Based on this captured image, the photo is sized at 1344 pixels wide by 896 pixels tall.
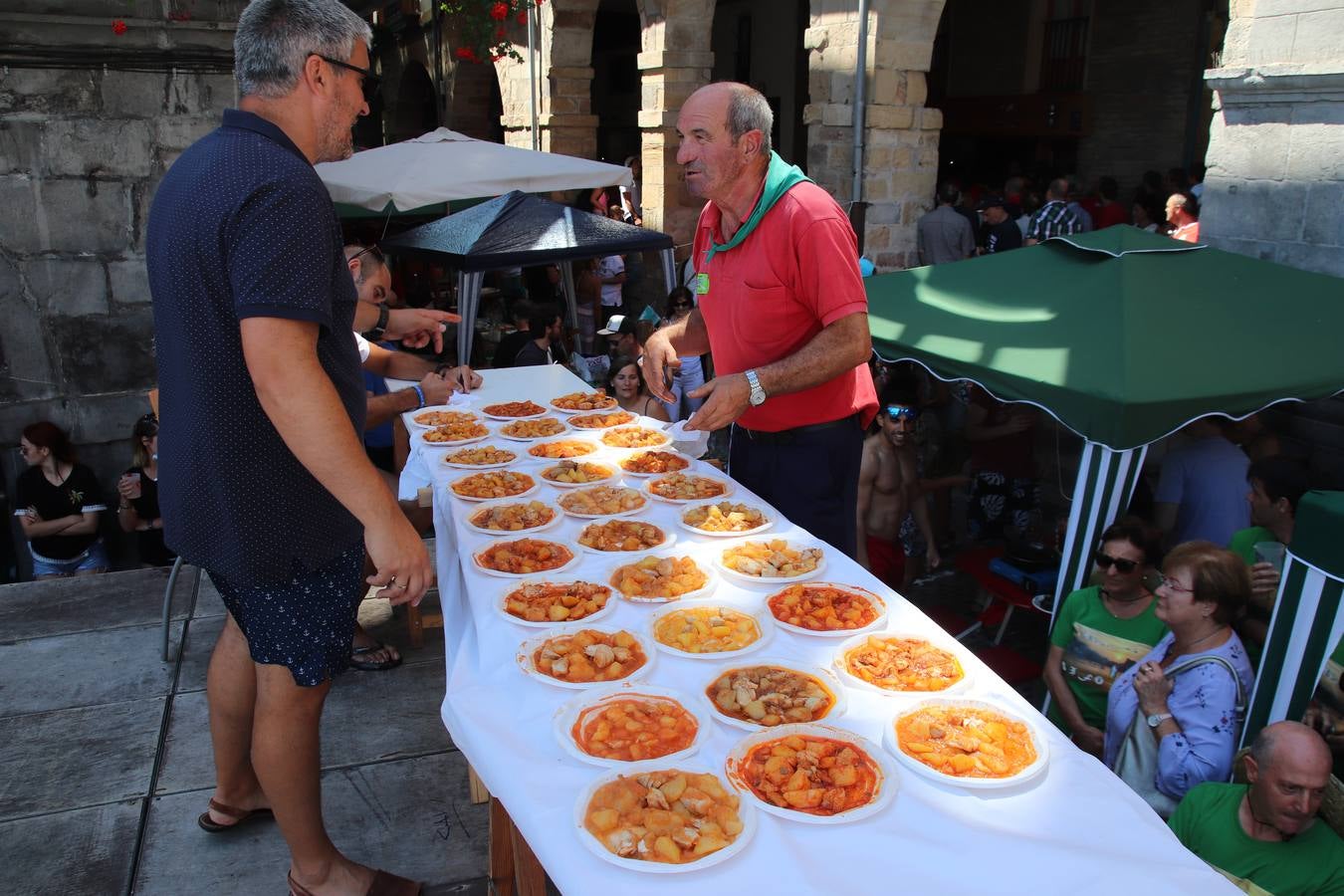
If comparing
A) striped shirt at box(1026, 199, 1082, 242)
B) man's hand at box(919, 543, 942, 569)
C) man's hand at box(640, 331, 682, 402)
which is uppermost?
striped shirt at box(1026, 199, 1082, 242)

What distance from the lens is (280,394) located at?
182cm

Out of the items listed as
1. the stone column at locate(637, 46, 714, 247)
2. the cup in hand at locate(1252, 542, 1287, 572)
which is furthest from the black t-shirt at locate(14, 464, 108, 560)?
the stone column at locate(637, 46, 714, 247)

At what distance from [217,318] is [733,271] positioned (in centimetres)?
154

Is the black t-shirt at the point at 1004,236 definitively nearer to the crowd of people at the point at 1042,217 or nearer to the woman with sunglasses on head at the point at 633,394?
the crowd of people at the point at 1042,217

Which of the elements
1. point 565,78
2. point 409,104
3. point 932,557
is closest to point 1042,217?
Answer: point 932,557

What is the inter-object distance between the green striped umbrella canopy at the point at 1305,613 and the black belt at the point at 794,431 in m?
1.22

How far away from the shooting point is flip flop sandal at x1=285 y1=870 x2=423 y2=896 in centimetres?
237

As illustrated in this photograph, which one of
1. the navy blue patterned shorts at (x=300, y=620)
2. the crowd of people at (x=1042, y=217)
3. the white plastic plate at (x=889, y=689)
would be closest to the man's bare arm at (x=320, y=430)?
the navy blue patterned shorts at (x=300, y=620)

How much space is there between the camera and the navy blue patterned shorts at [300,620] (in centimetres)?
217

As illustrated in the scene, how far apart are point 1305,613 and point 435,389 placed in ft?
8.87

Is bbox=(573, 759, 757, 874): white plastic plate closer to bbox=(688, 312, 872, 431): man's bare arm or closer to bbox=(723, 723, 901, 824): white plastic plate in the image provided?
bbox=(723, 723, 901, 824): white plastic plate

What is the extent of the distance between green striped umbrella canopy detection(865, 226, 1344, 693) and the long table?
178 centimetres

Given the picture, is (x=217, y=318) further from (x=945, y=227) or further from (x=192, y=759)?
(x=945, y=227)

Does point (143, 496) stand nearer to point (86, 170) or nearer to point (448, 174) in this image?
point (86, 170)
